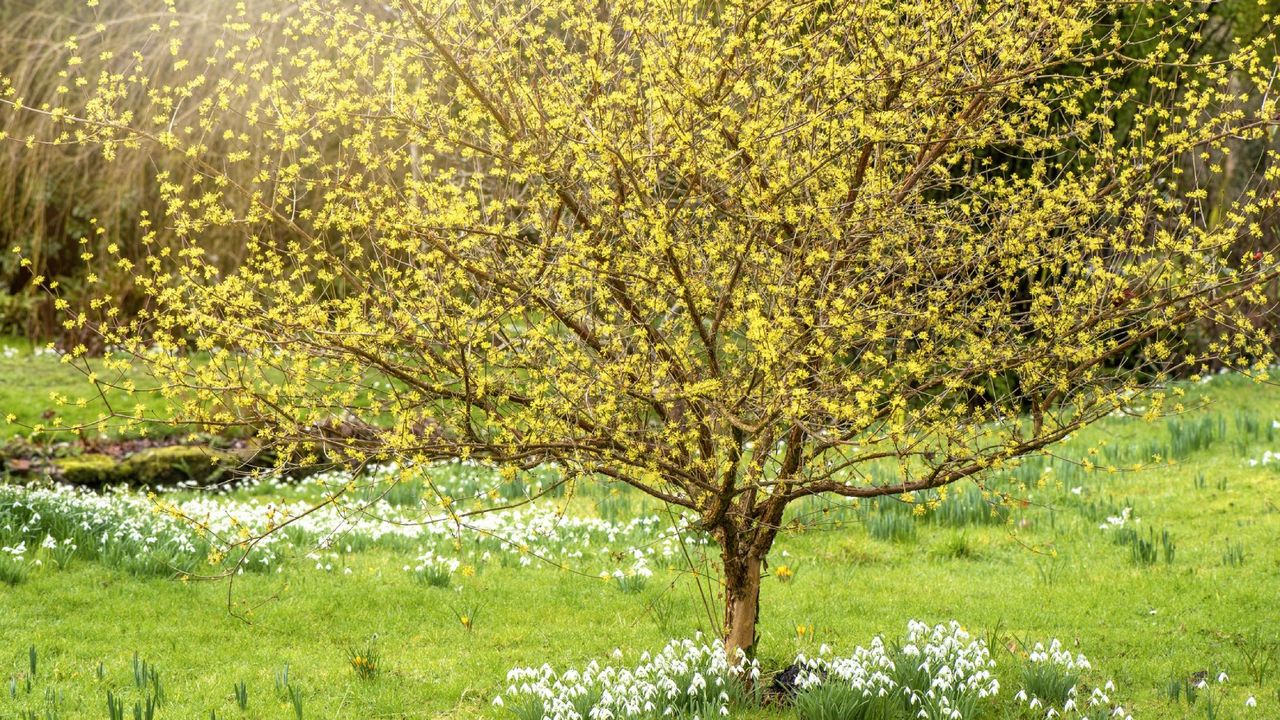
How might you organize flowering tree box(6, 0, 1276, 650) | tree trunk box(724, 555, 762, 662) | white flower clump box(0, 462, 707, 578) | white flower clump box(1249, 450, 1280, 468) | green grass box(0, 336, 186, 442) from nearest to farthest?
flowering tree box(6, 0, 1276, 650) < tree trunk box(724, 555, 762, 662) < white flower clump box(0, 462, 707, 578) < white flower clump box(1249, 450, 1280, 468) < green grass box(0, 336, 186, 442)

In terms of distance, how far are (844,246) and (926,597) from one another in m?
3.07

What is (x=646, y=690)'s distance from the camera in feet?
15.9

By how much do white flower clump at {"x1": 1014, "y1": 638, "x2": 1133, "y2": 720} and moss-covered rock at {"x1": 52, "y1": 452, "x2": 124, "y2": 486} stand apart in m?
8.28

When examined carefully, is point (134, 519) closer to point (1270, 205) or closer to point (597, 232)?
point (597, 232)

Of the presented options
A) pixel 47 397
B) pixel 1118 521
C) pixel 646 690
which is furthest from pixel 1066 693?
pixel 47 397

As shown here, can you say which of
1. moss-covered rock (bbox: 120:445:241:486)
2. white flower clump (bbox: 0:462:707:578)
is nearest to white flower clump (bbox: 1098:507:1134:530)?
white flower clump (bbox: 0:462:707:578)

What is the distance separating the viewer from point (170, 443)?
486 inches

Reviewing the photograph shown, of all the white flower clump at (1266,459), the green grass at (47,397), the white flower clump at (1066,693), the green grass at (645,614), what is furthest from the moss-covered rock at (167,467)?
the white flower clump at (1266,459)

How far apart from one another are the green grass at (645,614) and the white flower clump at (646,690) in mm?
410

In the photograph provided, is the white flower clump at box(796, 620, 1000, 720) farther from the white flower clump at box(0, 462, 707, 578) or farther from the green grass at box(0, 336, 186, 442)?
the green grass at box(0, 336, 186, 442)

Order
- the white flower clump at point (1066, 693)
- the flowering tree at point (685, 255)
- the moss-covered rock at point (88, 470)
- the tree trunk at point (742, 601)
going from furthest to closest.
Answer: the moss-covered rock at point (88, 470)
the tree trunk at point (742, 601)
the white flower clump at point (1066, 693)
the flowering tree at point (685, 255)

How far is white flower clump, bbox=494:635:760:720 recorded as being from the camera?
15.6ft

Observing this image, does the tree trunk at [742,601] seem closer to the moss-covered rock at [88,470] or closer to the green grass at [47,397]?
the moss-covered rock at [88,470]

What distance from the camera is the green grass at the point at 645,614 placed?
215 inches
